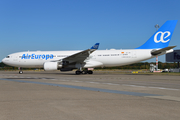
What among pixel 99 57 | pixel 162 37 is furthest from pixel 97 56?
pixel 162 37

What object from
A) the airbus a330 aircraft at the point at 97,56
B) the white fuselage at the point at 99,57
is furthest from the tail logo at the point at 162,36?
the white fuselage at the point at 99,57

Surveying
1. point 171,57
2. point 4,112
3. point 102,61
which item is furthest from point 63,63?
point 171,57

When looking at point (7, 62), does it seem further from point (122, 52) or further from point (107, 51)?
point (122, 52)

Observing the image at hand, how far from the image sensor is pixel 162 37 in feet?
95.5

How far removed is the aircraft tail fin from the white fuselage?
1.18m

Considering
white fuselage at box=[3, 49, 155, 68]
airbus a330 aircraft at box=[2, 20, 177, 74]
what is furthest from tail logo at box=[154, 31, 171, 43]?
Result: white fuselage at box=[3, 49, 155, 68]

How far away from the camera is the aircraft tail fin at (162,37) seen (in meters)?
28.7

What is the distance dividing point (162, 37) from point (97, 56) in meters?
10.0

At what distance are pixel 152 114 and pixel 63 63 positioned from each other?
24.0 m

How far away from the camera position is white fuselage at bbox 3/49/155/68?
29906mm

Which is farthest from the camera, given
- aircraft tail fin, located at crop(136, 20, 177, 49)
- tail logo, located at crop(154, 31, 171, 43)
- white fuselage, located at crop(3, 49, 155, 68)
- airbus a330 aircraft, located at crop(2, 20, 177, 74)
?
white fuselage, located at crop(3, 49, 155, 68)

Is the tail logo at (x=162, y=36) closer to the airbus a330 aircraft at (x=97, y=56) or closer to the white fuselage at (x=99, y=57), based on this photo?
the airbus a330 aircraft at (x=97, y=56)

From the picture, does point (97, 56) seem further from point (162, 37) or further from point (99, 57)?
point (162, 37)

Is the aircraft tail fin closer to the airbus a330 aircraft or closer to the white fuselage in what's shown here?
the airbus a330 aircraft
